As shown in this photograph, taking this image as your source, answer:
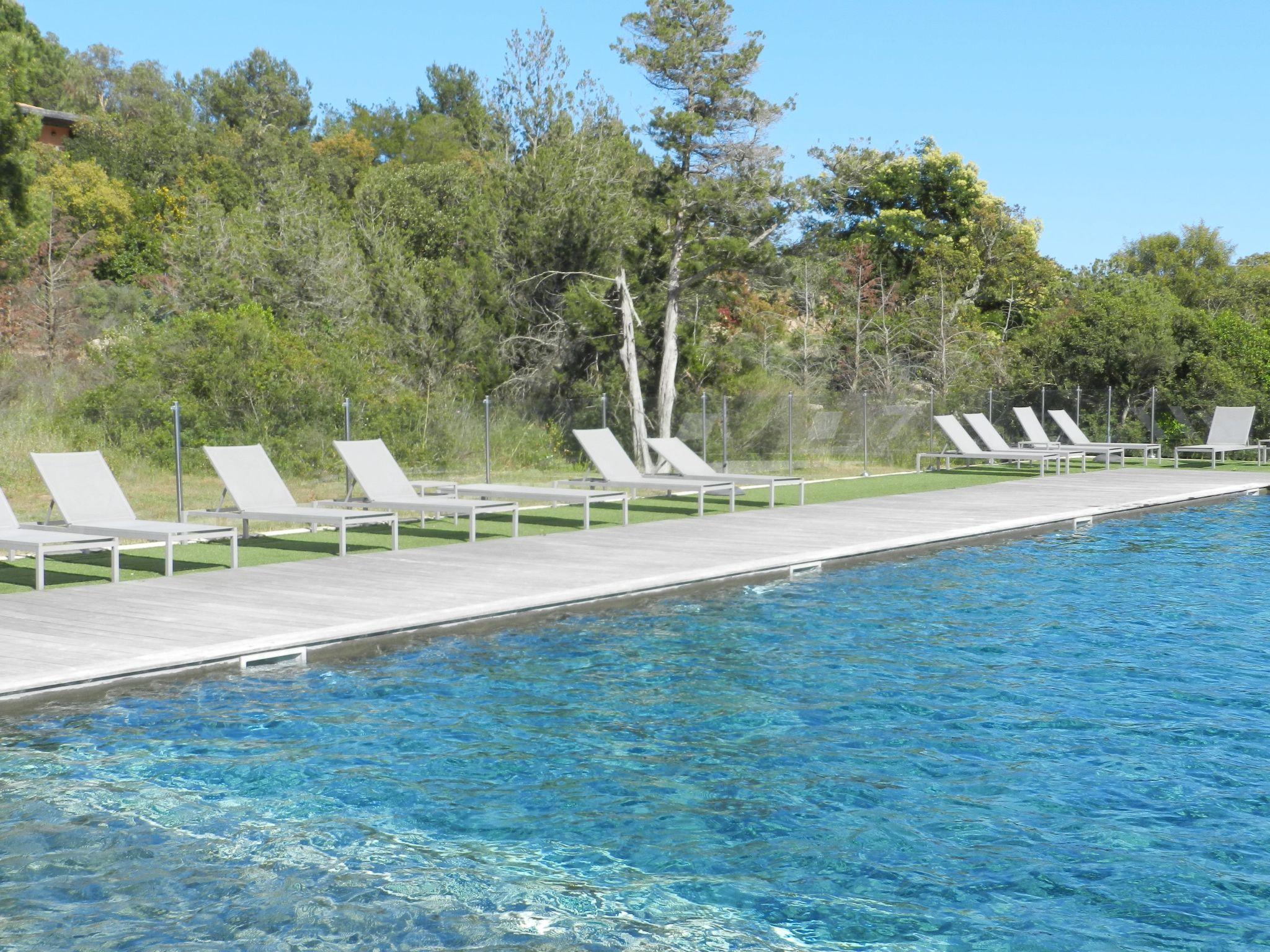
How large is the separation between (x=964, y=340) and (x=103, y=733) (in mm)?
24713

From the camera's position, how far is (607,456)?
13875 millimetres

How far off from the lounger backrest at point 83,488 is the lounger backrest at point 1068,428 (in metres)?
16.9

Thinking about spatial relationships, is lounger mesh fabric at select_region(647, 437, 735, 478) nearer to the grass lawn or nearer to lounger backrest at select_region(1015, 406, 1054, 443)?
the grass lawn

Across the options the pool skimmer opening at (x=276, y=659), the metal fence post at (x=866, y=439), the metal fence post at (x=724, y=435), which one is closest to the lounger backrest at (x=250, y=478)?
the pool skimmer opening at (x=276, y=659)

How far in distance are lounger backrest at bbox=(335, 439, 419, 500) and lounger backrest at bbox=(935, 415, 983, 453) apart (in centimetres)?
1019

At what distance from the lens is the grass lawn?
973cm

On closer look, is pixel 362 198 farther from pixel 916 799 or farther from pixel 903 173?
pixel 916 799

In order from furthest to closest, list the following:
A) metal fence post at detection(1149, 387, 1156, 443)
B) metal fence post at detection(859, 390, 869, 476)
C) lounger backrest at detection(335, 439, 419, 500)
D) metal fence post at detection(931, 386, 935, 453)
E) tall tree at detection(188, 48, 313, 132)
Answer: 1. tall tree at detection(188, 48, 313, 132)
2. metal fence post at detection(1149, 387, 1156, 443)
3. metal fence post at detection(931, 386, 935, 453)
4. metal fence post at detection(859, 390, 869, 476)
5. lounger backrest at detection(335, 439, 419, 500)

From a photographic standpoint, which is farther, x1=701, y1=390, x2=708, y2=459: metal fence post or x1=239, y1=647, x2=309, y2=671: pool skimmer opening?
x1=701, y1=390, x2=708, y2=459: metal fence post

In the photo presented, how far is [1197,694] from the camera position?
6426mm

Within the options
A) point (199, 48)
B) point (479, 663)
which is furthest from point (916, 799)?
point (199, 48)

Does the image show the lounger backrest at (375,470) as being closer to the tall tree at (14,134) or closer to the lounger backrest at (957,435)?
the tall tree at (14,134)

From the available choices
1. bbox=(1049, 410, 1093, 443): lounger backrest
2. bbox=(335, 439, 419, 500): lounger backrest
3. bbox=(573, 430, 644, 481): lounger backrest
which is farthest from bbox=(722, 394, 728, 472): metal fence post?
bbox=(1049, 410, 1093, 443): lounger backrest

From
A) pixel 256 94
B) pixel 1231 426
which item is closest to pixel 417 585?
pixel 1231 426
